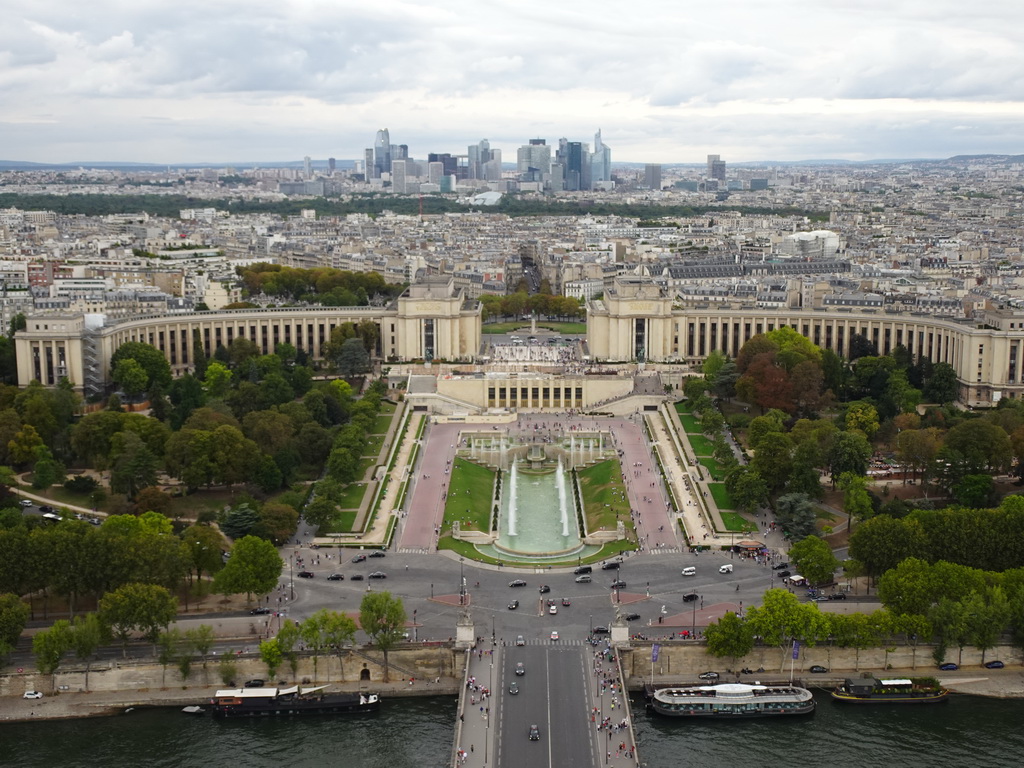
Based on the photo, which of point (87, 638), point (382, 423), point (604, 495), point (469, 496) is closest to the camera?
point (87, 638)

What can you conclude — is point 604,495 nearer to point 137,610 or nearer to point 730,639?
point 730,639

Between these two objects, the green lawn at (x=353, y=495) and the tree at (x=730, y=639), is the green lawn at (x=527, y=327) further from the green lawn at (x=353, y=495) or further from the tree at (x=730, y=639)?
the tree at (x=730, y=639)

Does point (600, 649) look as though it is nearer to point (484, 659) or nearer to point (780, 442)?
point (484, 659)

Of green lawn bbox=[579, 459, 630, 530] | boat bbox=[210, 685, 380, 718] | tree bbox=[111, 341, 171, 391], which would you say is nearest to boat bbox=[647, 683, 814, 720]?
boat bbox=[210, 685, 380, 718]

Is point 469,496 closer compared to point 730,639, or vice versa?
point 730,639

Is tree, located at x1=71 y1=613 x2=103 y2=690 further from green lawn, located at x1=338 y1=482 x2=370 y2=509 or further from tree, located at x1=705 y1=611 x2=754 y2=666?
tree, located at x1=705 y1=611 x2=754 y2=666

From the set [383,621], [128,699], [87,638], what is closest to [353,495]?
[383,621]
